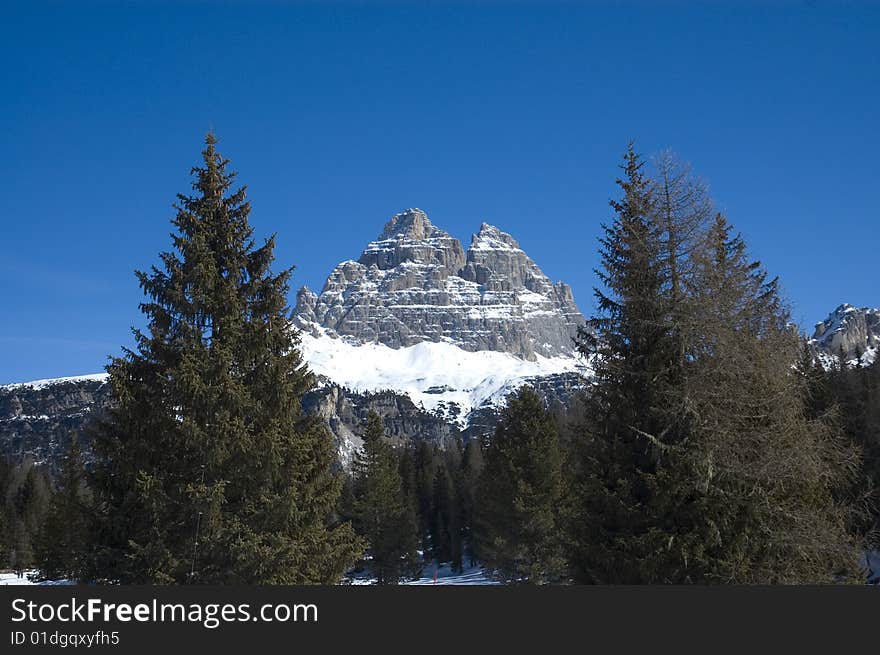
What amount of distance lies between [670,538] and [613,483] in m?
1.88

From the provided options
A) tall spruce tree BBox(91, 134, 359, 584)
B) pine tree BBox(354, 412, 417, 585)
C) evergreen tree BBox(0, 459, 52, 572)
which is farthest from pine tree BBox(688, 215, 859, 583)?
evergreen tree BBox(0, 459, 52, 572)

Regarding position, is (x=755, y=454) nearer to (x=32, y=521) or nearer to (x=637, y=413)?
(x=637, y=413)

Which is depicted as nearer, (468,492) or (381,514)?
(381,514)

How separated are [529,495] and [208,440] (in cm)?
2178

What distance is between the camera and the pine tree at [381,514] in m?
50.0

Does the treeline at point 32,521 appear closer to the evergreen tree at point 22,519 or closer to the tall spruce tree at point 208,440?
the evergreen tree at point 22,519

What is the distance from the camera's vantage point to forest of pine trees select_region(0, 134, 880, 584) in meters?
14.2

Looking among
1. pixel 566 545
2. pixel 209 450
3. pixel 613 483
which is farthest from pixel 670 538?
pixel 209 450

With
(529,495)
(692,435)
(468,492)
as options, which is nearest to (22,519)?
(468,492)

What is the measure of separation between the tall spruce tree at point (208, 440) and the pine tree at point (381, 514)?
33561mm

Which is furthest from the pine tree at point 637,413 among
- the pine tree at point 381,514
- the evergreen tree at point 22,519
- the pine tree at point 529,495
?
the evergreen tree at point 22,519

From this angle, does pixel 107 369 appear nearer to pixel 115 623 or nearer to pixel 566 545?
pixel 115 623

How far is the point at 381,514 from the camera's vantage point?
50688mm

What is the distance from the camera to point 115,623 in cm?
888
